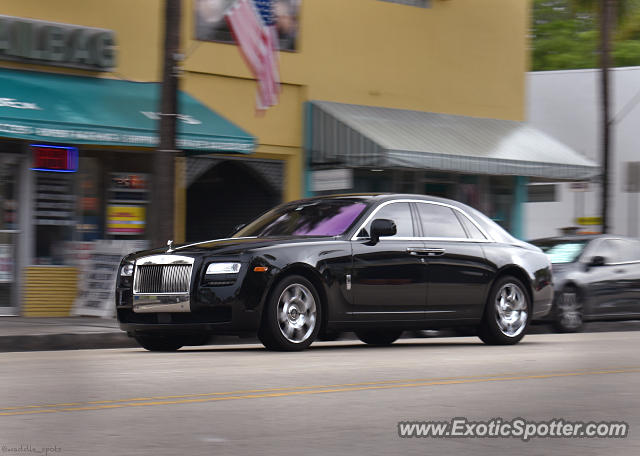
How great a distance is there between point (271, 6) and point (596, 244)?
22.9 feet

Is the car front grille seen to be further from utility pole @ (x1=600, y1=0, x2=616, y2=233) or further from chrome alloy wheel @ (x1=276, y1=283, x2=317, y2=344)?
utility pole @ (x1=600, y1=0, x2=616, y2=233)


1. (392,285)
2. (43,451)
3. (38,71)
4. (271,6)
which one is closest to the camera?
(43,451)

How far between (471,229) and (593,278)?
16.6 ft

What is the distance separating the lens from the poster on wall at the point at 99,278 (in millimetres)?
17562

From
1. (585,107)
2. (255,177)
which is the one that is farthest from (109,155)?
(585,107)

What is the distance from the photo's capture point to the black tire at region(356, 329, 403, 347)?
13.6m

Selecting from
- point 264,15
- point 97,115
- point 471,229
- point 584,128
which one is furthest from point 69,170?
point 584,128

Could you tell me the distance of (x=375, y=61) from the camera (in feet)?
76.1

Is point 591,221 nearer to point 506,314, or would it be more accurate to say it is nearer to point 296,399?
point 506,314

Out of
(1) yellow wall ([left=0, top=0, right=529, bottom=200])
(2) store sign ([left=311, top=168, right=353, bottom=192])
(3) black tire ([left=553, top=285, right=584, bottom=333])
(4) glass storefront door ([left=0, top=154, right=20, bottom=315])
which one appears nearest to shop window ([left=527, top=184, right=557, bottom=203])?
(1) yellow wall ([left=0, top=0, right=529, bottom=200])

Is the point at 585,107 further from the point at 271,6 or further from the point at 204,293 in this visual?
the point at 204,293

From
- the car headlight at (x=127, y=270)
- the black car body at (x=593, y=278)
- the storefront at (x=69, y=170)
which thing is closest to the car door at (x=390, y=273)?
the car headlight at (x=127, y=270)

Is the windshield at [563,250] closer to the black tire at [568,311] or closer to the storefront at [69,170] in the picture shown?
the black tire at [568,311]

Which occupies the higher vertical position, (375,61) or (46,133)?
(375,61)
